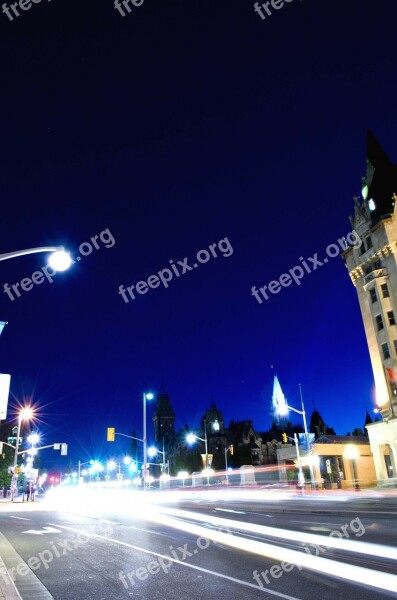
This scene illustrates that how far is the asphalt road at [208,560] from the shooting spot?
24.8 ft

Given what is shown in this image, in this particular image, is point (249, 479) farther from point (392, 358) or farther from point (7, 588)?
point (7, 588)

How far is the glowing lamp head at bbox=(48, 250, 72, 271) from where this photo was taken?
9.53 m

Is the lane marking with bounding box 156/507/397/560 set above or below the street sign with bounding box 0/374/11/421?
below

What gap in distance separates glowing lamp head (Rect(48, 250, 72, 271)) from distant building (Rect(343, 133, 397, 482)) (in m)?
41.9

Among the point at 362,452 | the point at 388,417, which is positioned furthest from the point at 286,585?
the point at 362,452

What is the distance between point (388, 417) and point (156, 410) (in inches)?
4050

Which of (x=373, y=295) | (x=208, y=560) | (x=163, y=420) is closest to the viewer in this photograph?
(x=208, y=560)

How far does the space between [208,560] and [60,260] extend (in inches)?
289

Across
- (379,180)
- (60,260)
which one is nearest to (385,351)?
(379,180)

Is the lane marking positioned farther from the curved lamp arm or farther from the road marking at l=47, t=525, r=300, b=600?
the curved lamp arm

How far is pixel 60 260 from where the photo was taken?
9.61 meters

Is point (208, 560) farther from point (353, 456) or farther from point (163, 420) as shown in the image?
point (163, 420)

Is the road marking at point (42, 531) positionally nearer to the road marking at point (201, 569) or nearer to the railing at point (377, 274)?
the road marking at point (201, 569)

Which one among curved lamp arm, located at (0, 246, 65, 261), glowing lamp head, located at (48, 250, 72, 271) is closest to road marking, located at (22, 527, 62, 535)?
glowing lamp head, located at (48, 250, 72, 271)
